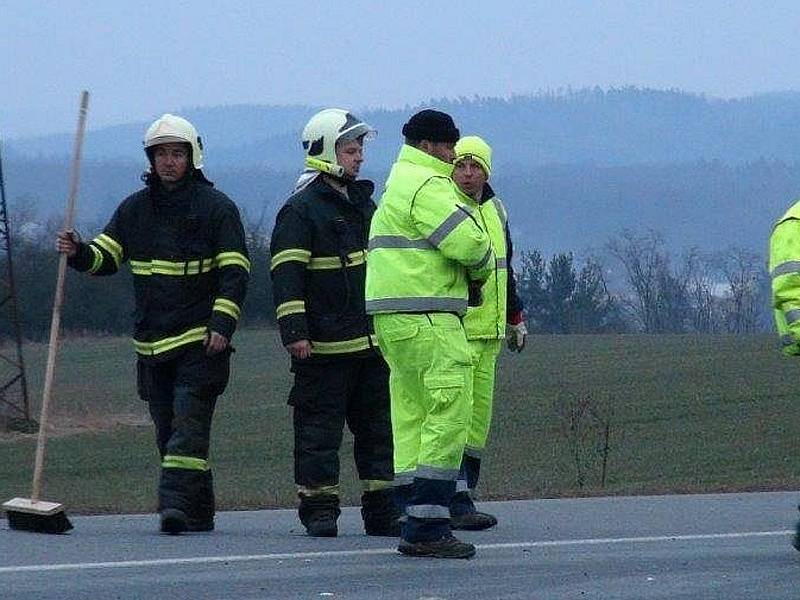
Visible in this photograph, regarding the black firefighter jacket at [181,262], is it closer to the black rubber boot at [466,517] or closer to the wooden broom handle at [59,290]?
the wooden broom handle at [59,290]

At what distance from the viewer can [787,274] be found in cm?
786

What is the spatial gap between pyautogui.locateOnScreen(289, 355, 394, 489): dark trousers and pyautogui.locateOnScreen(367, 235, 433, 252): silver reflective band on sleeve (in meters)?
1.10

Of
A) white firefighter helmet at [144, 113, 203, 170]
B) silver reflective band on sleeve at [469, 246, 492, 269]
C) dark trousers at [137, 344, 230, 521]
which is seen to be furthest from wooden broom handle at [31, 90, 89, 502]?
silver reflective band on sleeve at [469, 246, 492, 269]

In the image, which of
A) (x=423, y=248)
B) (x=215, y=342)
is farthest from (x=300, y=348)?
(x=423, y=248)

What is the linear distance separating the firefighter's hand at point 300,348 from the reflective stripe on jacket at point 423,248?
0.81 m

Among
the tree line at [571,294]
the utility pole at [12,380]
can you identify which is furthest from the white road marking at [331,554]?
the tree line at [571,294]

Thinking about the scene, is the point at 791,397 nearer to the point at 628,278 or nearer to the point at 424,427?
the point at 424,427

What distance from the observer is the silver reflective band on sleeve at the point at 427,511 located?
26.6 feet

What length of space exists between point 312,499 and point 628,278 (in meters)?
97.1

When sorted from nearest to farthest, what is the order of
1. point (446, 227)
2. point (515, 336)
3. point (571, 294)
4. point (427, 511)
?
1. point (446, 227)
2. point (427, 511)
3. point (515, 336)
4. point (571, 294)

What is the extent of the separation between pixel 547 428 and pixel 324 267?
2361 cm

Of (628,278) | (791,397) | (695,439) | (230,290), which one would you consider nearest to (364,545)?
(230,290)

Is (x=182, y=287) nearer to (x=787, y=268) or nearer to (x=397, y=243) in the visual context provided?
(x=397, y=243)

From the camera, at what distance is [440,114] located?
8.48 meters
